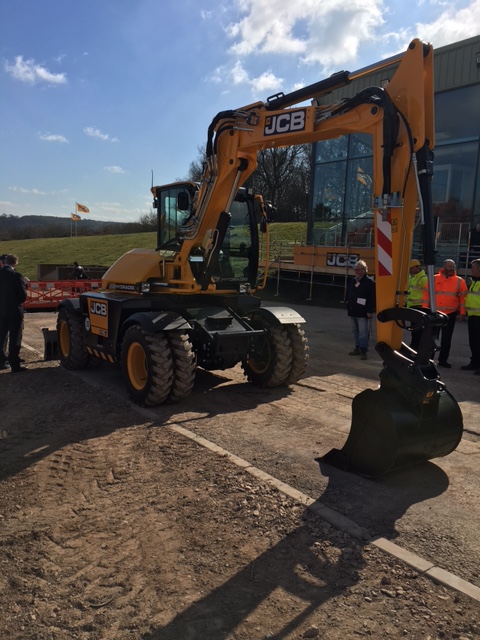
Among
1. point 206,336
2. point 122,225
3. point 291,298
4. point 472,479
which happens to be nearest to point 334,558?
point 472,479

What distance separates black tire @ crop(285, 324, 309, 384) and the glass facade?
12.6m

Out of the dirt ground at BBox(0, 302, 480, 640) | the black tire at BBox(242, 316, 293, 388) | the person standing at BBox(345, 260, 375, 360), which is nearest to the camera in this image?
the dirt ground at BBox(0, 302, 480, 640)

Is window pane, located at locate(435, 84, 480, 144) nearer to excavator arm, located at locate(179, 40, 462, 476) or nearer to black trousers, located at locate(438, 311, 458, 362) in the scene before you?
black trousers, located at locate(438, 311, 458, 362)

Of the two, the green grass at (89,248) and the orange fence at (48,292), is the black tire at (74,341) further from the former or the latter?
the green grass at (89,248)

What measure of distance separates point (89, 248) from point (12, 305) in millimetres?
41915

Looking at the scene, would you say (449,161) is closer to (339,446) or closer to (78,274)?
(78,274)

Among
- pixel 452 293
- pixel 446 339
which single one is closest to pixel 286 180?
pixel 452 293

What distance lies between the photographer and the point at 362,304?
948 cm

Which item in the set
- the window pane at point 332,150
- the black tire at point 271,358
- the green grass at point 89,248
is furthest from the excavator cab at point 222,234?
the green grass at point 89,248

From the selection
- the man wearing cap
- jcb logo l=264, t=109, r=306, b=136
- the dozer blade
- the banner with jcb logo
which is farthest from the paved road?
jcb logo l=264, t=109, r=306, b=136

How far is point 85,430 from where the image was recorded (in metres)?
5.61

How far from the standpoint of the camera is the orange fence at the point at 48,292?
17734mm

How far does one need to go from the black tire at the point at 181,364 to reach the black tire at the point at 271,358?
4.01 ft

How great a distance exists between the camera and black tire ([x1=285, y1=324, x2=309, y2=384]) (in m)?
7.29
